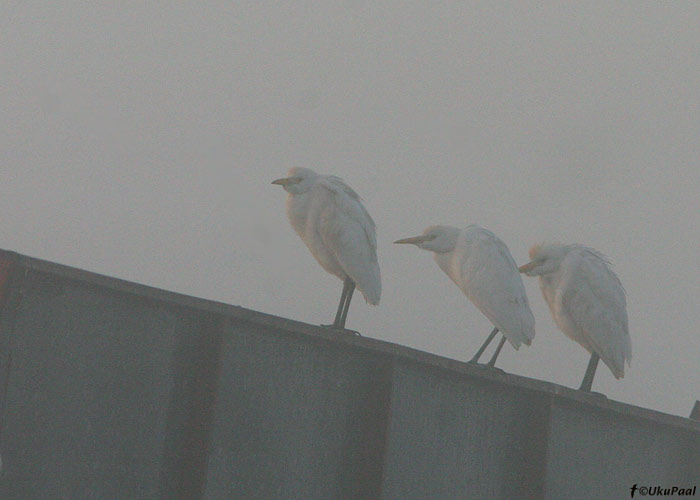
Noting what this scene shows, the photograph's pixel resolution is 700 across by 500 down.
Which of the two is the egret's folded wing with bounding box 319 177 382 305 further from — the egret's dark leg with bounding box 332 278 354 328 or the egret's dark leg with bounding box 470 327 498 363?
the egret's dark leg with bounding box 470 327 498 363

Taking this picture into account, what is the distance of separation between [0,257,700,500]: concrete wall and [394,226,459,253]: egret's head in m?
3.08

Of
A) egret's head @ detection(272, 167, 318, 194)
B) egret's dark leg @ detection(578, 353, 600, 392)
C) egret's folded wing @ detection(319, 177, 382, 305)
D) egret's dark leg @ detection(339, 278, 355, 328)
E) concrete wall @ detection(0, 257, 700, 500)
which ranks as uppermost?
egret's head @ detection(272, 167, 318, 194)

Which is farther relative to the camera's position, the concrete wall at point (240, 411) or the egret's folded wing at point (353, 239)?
the egret's folded wing at point (353, 239)

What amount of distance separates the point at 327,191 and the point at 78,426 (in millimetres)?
4587

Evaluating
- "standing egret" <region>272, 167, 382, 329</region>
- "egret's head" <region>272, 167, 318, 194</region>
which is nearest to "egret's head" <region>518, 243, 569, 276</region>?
"standing egret" <region>272, 167, 382, 329</region>

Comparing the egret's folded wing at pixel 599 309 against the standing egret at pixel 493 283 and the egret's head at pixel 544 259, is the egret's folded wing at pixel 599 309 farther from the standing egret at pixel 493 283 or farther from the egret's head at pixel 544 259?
the standing egret at pixel 493 283

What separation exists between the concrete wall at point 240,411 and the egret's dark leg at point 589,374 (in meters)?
2.24

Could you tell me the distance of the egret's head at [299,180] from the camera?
9609 millimetres

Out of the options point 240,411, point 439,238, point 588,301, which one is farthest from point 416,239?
point 240,411

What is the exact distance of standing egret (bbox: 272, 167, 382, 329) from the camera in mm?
9141

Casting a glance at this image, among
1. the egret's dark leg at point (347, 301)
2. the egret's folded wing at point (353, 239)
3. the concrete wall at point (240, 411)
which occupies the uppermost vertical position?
the egret's folded wing at point (353, 239)

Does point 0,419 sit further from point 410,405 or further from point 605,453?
point 605,453

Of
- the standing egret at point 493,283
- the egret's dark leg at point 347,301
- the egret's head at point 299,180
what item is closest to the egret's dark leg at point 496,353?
the standing egret at point 493,283

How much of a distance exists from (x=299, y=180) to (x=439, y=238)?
164cm
